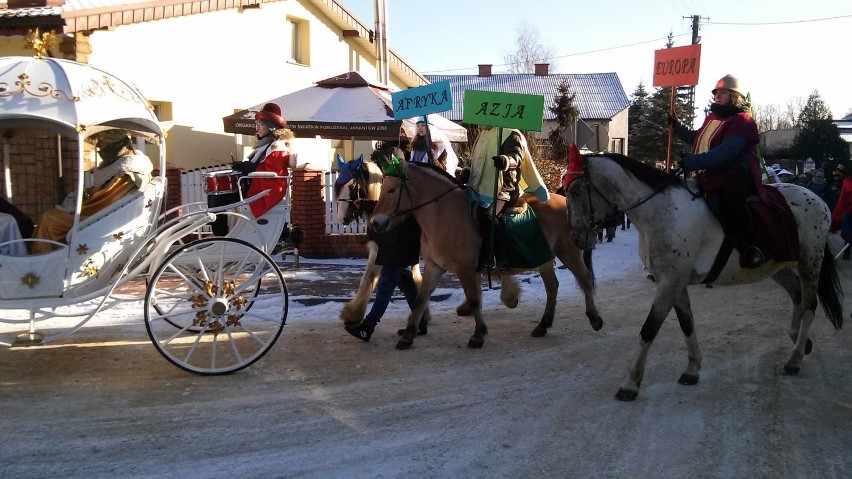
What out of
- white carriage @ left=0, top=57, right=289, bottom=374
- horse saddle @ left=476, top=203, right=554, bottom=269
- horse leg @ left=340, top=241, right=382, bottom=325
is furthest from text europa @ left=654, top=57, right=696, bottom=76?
white carriage @ left=0, top=57, right=289, bottom=374

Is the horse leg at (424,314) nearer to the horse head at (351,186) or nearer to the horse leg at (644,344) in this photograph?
the horse head at (351,186)

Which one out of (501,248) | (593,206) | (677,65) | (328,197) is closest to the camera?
(593,206)

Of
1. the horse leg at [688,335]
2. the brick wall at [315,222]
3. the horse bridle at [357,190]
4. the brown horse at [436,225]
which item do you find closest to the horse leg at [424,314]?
the brown horse at [436,225]

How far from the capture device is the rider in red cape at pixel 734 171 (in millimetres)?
5641

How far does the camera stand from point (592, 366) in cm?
626

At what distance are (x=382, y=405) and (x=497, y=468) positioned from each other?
1339 millimetres

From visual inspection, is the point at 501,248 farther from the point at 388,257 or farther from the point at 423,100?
the point at 423,100

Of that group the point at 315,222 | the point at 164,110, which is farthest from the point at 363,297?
the point at 164,110

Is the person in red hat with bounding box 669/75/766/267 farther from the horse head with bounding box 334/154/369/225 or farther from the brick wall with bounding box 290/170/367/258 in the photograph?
the brick wall with bounding box 290/170/367/258

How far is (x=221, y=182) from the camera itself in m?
6.93

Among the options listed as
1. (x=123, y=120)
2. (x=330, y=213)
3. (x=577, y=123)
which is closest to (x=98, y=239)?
(x=123, y=120)

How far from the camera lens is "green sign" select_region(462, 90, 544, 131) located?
6887 mm

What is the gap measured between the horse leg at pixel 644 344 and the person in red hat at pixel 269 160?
341cm

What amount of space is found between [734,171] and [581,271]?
2195mm
